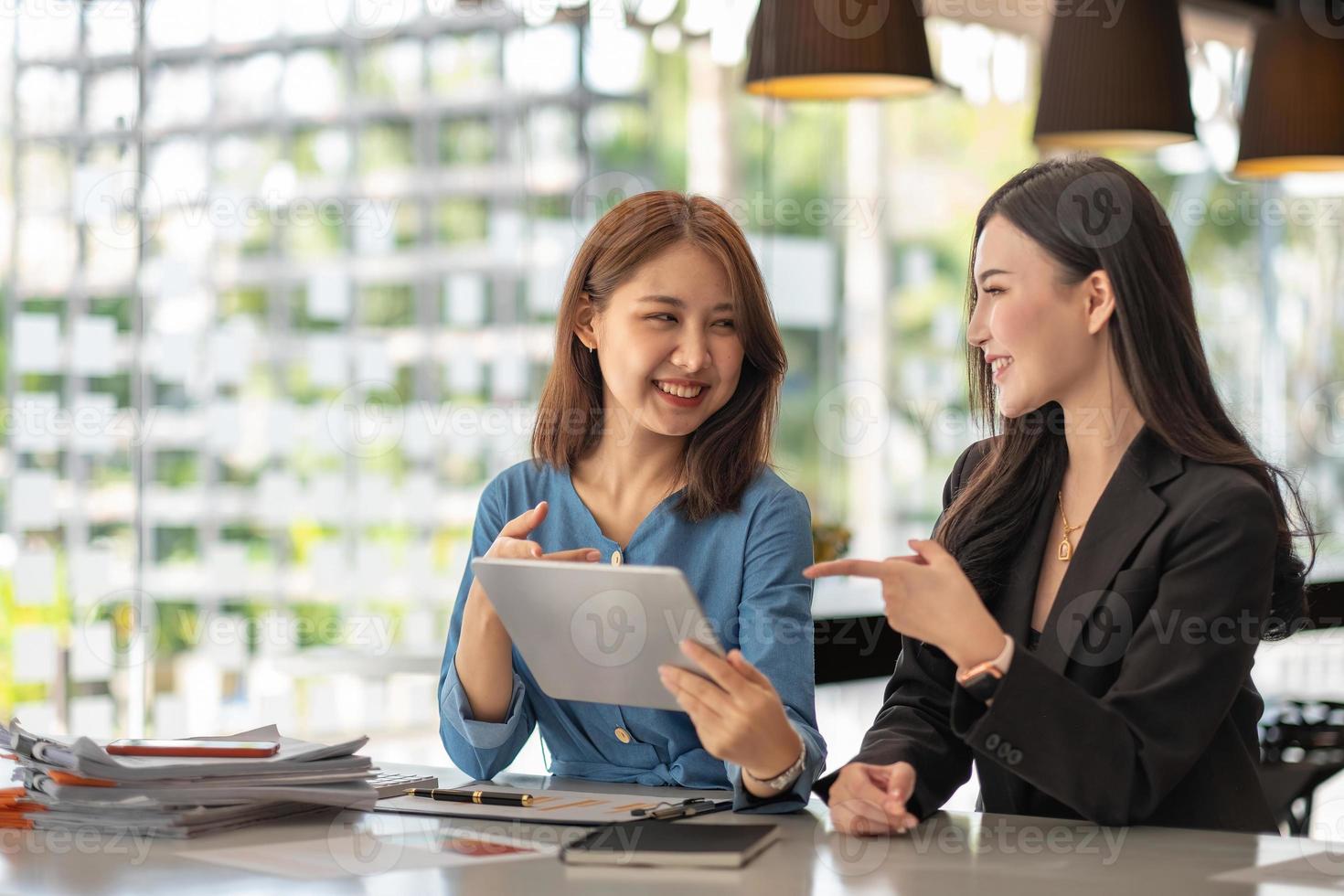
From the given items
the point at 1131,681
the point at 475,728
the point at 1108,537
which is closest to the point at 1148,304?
the point at 1108,537

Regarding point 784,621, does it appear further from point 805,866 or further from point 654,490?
point 805,866

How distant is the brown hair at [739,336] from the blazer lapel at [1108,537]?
17.5 inches

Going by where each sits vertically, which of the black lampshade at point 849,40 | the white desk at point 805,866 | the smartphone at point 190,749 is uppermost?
the black lampshade at point 849,40

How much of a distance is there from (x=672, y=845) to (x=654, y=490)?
27.9 inches

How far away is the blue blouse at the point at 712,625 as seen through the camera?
6.28 feet

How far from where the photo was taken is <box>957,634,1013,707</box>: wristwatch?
5.37 ft

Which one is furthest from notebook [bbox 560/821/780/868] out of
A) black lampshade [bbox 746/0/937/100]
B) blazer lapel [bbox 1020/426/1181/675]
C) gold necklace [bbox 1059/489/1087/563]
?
black lampshade [bbox 746/0/937/100]

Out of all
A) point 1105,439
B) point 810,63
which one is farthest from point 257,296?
point 1105,439

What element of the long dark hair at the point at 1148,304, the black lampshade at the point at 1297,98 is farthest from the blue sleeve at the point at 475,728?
the black lampshade at the point at 1297,98

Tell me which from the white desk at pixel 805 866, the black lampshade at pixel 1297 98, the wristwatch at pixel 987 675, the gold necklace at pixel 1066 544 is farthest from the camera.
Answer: the black lampshade at pixel 1297 98

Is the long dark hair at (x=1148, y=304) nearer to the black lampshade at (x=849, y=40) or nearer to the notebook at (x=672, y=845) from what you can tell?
the notebook at (x=672, y=845)

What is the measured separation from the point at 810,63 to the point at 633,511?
47.7 inches

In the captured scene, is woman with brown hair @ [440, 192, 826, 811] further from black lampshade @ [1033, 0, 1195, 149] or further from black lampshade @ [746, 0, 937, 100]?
black lampshade @ [1033, 0, 1195, 149]

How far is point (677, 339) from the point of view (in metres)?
2.01
